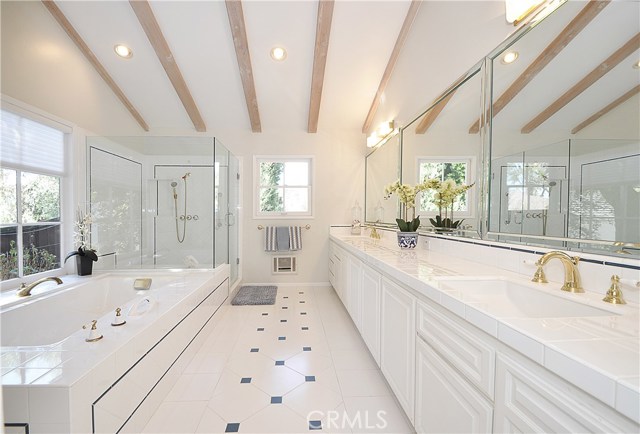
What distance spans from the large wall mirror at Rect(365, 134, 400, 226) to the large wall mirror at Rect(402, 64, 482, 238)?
54 cm

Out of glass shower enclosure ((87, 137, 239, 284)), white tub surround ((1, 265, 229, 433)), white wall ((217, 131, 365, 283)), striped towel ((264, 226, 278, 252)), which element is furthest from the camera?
white wall ((217, 131, 365, 283))

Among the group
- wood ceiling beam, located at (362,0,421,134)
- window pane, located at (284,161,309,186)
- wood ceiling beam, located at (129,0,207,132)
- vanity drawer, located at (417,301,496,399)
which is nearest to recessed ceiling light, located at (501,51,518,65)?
wood ceiling beam, located at (362,0,421,134)

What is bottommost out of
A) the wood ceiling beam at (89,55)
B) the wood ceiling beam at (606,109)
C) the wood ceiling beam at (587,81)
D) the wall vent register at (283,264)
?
the wall vent register at (283,264)

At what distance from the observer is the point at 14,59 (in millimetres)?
2154

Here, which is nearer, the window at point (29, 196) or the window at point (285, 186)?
the window at point (29, 196)

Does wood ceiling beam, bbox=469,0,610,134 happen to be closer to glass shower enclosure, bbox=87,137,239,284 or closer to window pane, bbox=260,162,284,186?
glass shower enclosure, bbox=87,137,239,284

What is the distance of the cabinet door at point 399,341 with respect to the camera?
1.36 metres

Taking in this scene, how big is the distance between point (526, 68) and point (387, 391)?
2053 millimetres

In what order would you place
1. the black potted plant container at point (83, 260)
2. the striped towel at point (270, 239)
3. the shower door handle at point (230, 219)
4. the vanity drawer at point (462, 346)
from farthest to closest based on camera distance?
the striped towel at point (270, 239) < the shower door handle at point (230, 219) < the black potted plant container at point (83, 260) < the vanity drawer at point (462, 346)

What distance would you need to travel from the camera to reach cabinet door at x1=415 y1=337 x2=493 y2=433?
0.89 metres

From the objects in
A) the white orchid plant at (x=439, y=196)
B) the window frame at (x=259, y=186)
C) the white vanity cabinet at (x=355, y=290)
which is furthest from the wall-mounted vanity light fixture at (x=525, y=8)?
the window frame at (x=259, y=186)

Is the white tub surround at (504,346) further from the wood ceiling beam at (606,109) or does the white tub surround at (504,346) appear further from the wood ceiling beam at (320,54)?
the wood ceiling beam at (320,54)

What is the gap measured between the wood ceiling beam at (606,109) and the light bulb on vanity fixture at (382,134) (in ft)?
7.18

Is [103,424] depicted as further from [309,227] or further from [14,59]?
[309,227]
